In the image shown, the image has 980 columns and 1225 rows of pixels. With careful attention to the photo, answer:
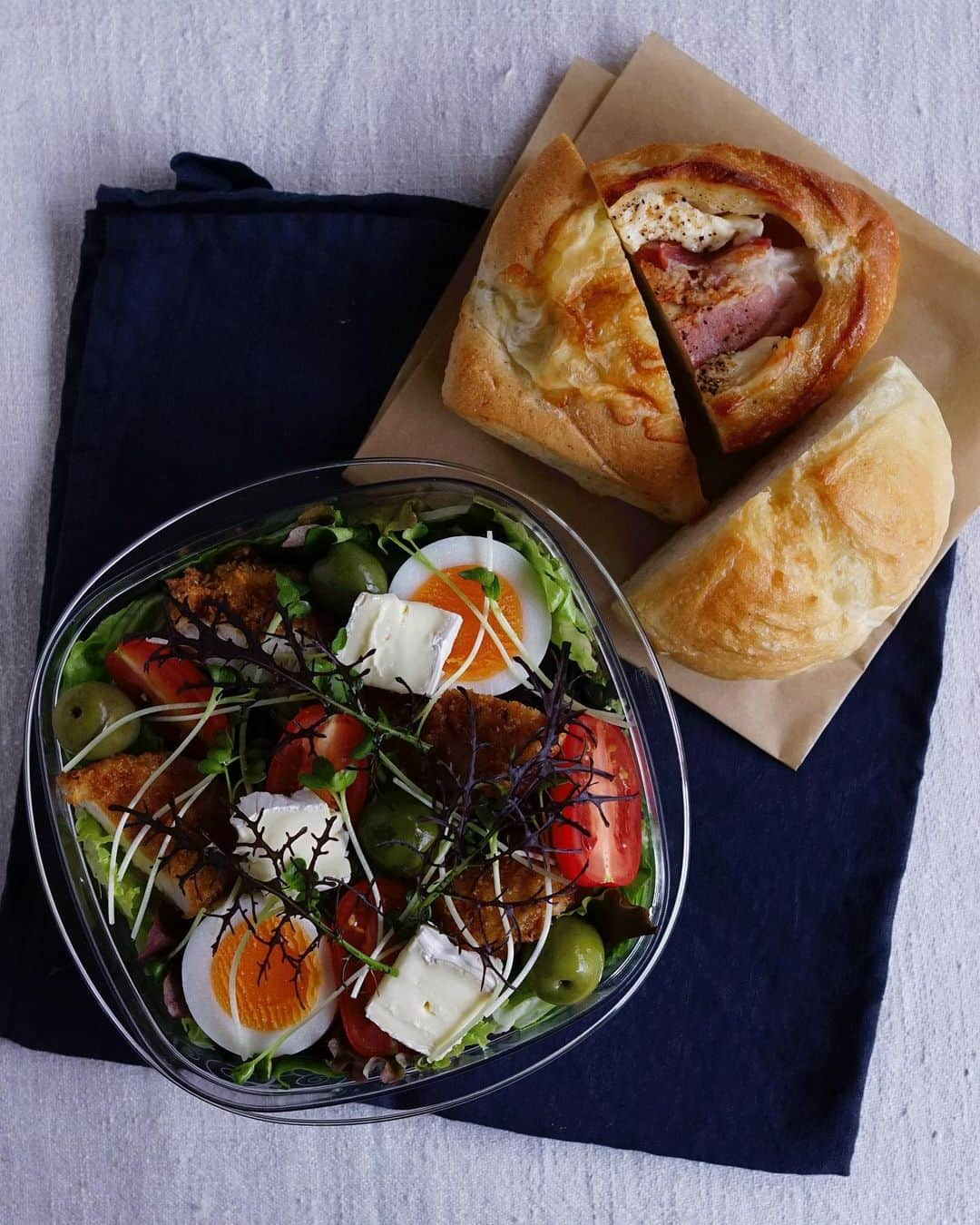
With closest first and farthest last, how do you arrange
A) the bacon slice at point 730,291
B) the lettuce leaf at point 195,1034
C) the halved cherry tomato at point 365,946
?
1. the halved cherry tomato at point 365,946
2. the lettuce leaf at point 195,1034
3. the bacon slice at point 730,291

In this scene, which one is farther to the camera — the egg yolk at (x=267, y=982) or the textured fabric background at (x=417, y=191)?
the textured fabric background at (x=417, y=191)

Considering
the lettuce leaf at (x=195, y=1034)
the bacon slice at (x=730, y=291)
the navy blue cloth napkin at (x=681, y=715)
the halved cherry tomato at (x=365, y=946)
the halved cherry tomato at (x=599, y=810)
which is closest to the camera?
the halved cherry tomato at (x=599, y=810)

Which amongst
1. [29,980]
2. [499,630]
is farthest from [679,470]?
[29,980]

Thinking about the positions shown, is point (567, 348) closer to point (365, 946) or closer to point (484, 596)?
point (484, 596)

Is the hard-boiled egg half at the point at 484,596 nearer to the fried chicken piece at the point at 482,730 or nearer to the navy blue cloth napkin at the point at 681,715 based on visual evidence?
the fried chicken piece at the point at 482,730

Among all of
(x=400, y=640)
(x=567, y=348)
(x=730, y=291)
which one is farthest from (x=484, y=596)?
(x=730, y=291)

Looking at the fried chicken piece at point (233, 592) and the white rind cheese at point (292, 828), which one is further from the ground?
the fried chicken piece at point (233, 592)

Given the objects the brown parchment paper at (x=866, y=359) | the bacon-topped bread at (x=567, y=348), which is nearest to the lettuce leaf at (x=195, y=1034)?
the brown parchment paper at (x=866, y=359)

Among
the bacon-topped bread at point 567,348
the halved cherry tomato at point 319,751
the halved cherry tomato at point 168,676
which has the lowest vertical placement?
the halved cherry tomato at point 319,751
